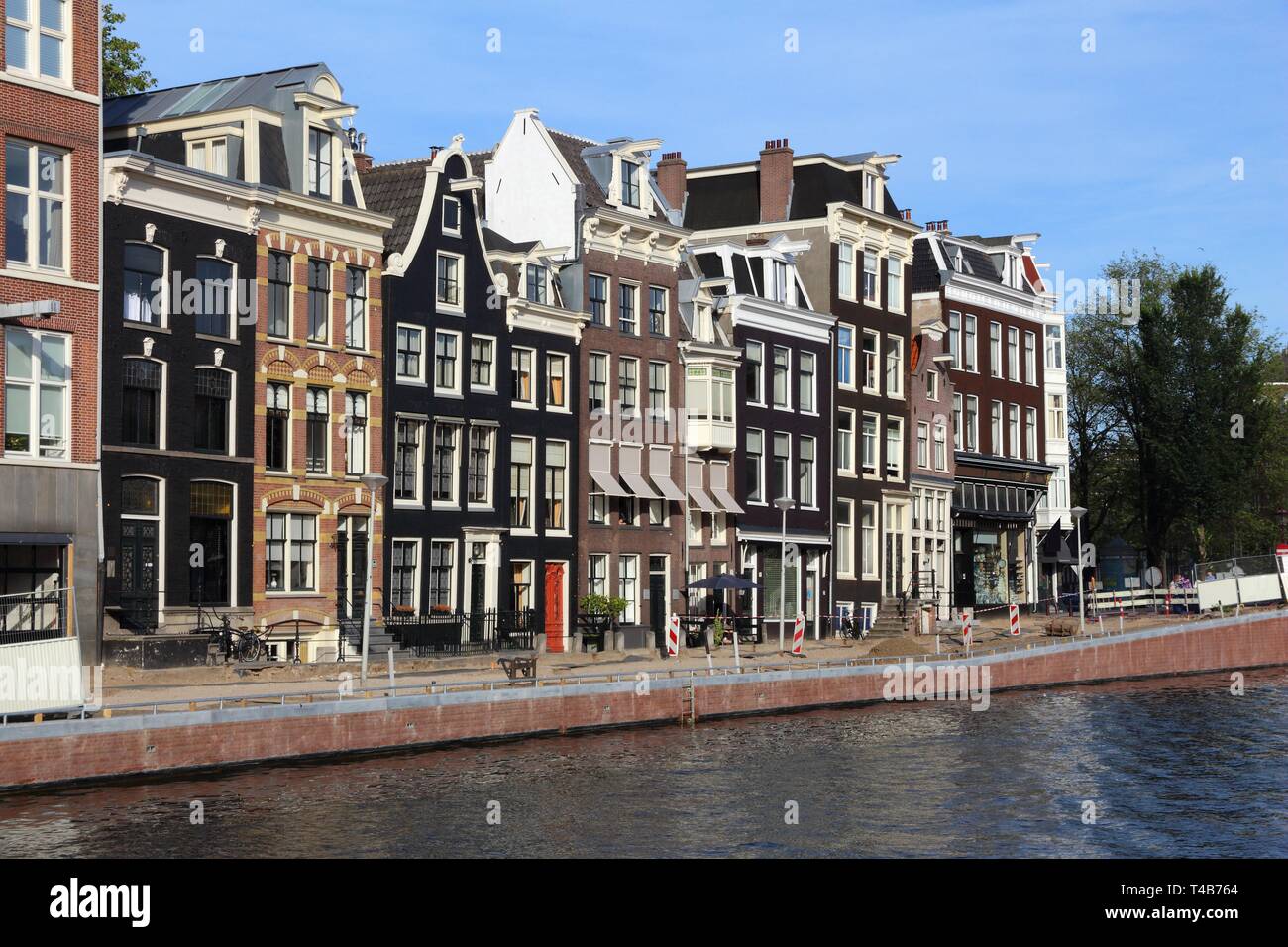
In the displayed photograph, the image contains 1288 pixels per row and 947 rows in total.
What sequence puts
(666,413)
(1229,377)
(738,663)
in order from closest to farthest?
(738,663) < (666,413) < (1229,377)

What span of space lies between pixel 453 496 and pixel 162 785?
21843 mm

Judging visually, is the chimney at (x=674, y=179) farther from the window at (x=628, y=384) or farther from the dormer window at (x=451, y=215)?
the dormer window at (x=451, y=215)

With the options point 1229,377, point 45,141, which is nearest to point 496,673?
point 45,141

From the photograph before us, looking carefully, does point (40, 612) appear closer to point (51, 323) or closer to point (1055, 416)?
point (51, 323)

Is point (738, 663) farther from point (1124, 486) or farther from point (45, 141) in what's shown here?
point (1124, 486)

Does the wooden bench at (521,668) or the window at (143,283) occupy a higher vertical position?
the window at (143,283)

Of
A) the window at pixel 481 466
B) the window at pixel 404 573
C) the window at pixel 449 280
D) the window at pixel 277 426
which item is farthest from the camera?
the window at pixel 481 466

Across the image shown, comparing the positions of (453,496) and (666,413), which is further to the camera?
(666,413)

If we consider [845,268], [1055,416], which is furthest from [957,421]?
[845,268]

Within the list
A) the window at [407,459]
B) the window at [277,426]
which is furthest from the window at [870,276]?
the window at [277,426]

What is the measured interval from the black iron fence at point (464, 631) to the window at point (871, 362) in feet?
78.3

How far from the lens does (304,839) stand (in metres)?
25.8

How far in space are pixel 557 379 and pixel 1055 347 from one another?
4141 cm

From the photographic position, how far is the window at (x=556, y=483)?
55750mm
